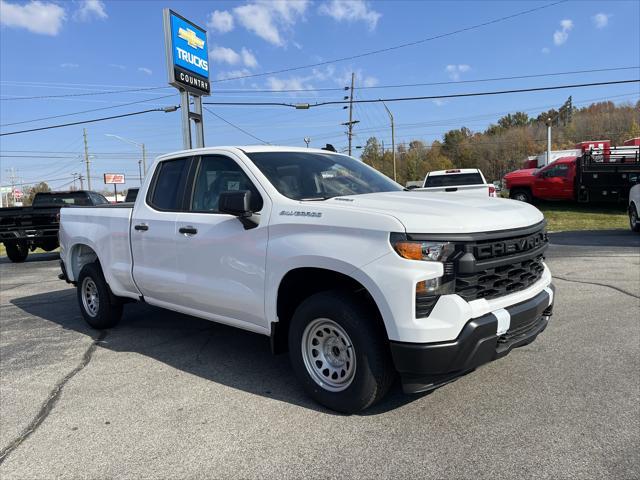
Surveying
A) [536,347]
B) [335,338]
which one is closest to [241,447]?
[335,338]

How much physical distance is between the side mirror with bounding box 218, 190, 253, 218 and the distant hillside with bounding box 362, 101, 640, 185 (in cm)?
7933

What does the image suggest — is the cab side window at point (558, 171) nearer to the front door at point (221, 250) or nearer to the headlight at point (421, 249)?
the front door at point (221, 250)

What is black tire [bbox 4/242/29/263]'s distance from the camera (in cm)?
1371

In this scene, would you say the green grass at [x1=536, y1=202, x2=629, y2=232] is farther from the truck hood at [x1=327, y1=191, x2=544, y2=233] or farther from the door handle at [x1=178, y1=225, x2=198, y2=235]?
the door handle at [x1=178, y1=225, x2=198, y2=235]

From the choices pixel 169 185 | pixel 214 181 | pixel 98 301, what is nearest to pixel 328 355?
pixel 214 181

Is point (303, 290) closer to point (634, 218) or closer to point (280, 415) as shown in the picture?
point (280, 415)

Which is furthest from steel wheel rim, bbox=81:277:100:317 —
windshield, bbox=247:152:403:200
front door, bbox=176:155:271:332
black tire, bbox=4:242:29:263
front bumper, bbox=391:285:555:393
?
black tire, bbox=4:242:29:263

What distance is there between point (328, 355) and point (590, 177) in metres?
20.8

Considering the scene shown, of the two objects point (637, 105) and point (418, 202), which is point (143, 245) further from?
point (637, 105)

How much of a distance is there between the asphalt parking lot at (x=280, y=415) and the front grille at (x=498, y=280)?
846 mm

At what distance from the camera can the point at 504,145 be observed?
90938 mm

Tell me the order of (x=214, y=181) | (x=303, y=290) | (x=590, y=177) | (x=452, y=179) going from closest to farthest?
(x=303, y=290), (x=214, y=181), (x=452, y=179), (x=590, y=177)

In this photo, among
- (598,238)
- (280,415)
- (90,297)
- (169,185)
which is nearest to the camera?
(280,415)

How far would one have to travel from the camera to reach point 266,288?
3.81m
